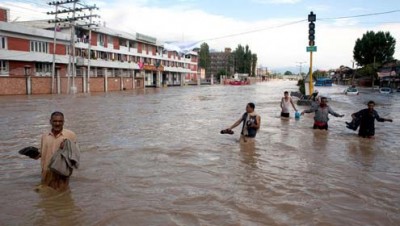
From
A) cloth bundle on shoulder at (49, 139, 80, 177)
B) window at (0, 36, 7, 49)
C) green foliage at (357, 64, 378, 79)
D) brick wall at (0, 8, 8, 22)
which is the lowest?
cloth bundle on shoulder at (49, 139, 80, 177)

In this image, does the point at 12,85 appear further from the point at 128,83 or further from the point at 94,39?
the point at 128,83

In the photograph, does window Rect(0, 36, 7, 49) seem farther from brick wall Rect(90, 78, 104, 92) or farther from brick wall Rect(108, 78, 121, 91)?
brick wall Rect(108, 78, 121, 91)

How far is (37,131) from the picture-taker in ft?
45.6

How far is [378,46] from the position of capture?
83562 mm

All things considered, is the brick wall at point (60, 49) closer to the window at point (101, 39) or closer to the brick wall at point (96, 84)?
the brick wall at point (96, 84)

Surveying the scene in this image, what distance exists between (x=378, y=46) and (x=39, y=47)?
223ft

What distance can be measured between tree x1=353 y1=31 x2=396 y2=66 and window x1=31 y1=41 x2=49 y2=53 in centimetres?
6525

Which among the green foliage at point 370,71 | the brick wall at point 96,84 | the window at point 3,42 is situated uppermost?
the window at point 3,42

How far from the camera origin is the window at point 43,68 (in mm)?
44456

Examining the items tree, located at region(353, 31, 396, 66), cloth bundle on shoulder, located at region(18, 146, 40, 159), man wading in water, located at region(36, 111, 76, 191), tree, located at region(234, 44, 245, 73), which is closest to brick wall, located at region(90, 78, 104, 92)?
cloth bundle on shoulder, located at region(18, 146, 40, 159)

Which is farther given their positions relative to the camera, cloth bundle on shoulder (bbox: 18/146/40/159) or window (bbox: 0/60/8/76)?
window (bbox: 0/60/8/76)

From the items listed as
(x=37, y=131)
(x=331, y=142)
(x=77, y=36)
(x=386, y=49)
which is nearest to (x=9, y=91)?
(x=77, y=36)

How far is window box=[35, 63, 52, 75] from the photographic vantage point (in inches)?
1750

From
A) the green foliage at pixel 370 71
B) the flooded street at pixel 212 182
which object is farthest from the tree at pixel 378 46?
the flooded street at pixel 212 182
